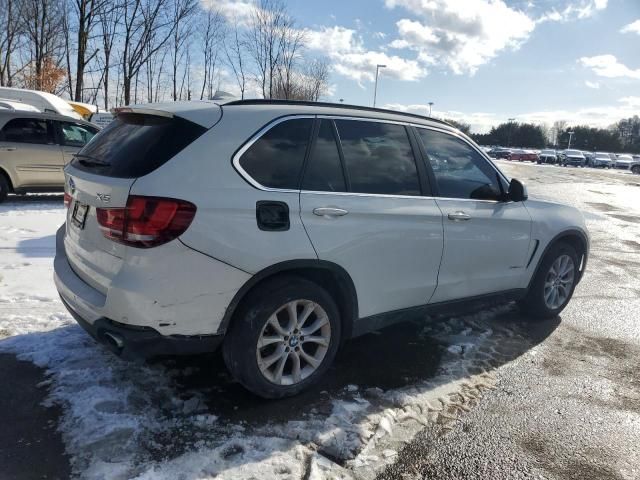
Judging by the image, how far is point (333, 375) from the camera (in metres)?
3.67

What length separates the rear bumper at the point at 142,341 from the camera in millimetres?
2711

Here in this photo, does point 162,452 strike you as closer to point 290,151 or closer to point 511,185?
point 290,151

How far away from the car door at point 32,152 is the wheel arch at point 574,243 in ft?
29.7

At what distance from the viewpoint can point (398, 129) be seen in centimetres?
378

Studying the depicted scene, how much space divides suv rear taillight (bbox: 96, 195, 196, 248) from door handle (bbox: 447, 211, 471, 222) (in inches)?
81.0

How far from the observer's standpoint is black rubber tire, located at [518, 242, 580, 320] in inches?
193

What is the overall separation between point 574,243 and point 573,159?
65.5m

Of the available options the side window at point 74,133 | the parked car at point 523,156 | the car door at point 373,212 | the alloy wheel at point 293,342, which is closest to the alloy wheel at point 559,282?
the car door at point 373,212

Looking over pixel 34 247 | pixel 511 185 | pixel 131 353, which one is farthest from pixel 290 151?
pixel 34 247

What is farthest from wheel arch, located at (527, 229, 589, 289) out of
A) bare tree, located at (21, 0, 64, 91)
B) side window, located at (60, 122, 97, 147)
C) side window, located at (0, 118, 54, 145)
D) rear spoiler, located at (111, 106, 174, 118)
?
bare tree, located at (21, 0, 64, 91)

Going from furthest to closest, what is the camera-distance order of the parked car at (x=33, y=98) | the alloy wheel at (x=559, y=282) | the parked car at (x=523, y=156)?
the parked car at (x=523, y=156)
the parked car at (x=33, y=98)
the alloy wheel at (x=559, y=282)

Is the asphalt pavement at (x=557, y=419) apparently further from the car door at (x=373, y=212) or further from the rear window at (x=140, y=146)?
the rear window at (x=140, y=146)

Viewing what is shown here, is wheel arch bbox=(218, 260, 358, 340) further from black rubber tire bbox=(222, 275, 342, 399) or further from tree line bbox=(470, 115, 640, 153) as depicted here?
tree line bbox=(470, 115, 640, 153)

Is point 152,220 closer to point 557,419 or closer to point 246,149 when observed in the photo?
point 246,149
